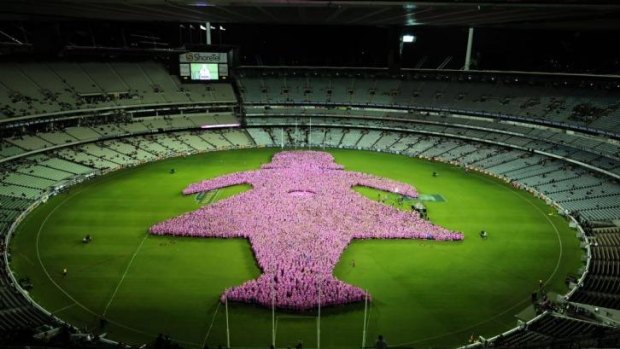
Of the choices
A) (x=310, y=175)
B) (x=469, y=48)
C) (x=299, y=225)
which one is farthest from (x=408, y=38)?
(x=299, y=225)

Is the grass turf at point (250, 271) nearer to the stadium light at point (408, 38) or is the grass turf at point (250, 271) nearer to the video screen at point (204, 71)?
the video screen at point (204, 71)

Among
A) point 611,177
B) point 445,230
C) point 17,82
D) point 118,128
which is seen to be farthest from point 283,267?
point 17,82

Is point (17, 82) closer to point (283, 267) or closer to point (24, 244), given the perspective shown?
point (24, 244)

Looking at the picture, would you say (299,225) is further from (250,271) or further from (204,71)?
(204,71)

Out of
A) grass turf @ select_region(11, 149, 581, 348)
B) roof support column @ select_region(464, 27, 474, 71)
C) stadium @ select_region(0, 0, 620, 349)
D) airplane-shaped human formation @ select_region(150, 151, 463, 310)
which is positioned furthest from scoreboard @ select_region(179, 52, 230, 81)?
roof support column @ select_region(464, 27, 474, 71)

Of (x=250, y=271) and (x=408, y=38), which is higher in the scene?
(x=408, y=38)
